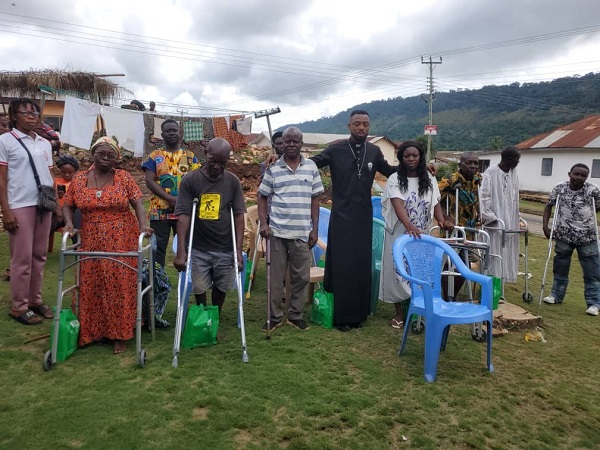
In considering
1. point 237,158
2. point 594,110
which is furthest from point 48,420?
point 594,110

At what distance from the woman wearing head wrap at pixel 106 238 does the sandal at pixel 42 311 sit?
976mm

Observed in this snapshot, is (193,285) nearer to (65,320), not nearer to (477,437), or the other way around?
(65,320)

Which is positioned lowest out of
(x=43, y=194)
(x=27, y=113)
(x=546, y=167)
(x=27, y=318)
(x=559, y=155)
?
(x=27, y=318)

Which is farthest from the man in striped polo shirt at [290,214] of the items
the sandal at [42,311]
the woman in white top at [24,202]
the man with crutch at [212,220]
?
the sandal at [42,311]

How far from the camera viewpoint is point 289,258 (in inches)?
176

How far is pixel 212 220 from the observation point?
3.99m

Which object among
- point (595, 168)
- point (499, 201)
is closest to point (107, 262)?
point (499, 201)

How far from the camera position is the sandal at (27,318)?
4.37 metres

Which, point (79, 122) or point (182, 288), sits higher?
point (79, 122)

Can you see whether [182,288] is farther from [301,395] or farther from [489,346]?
[489,346]

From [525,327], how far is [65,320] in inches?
176

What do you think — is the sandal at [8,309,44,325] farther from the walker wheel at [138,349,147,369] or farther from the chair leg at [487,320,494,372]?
the chair leg at [487,320,494,372]

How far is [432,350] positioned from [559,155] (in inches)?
1266

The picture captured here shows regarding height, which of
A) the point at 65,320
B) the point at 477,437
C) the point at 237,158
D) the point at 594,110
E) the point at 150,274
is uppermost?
the point at 594,110
